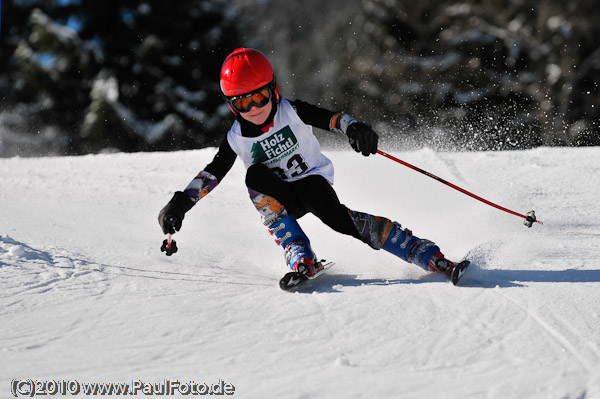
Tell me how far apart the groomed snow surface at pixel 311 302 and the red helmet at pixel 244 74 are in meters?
0.91

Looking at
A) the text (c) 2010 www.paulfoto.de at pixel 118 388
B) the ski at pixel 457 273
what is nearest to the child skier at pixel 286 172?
the ski at pixel 457 273

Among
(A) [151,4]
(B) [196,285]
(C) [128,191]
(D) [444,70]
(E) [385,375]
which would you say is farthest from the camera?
(D) [444,70]

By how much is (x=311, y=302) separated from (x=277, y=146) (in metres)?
1.00

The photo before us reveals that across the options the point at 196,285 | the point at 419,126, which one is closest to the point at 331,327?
the point at 196,285

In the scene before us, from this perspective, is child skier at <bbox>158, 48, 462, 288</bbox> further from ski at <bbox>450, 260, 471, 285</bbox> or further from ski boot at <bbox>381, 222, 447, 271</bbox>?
ski at <bbox>450, 260, 471, 285</bbox>

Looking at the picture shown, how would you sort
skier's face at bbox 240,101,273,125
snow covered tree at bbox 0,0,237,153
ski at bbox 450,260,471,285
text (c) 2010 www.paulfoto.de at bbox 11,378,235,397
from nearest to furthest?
text (c) 2010 www.paulfoto.de at bbox 11,378,235,397 < ski at bbox 450,260,471,285 < skier's face at bbox 240,101,273,125 < snow covered tree at bbox 0,0,237,153

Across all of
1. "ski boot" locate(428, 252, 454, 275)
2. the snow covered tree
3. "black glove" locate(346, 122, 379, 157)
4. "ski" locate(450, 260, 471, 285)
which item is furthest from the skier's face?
the snow covered tree

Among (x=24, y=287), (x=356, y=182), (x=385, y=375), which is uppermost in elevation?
(x=356, y=182)

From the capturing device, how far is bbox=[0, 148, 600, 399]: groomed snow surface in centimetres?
213

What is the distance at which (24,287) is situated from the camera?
2.88 m

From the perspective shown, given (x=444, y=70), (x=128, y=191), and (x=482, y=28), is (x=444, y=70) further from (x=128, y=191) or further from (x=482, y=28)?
(x=128, y=191)

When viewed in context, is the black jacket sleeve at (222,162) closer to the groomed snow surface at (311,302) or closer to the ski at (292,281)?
the groomed snow surface at (311,302)

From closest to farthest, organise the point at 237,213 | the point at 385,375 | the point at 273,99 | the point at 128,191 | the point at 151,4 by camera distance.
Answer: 1. the point at 385,375
2. the point at 273,99
3. the point at 237,213
4. the point at 128,191
5. the point at 151,4

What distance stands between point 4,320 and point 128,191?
9.39ft
